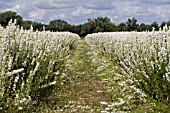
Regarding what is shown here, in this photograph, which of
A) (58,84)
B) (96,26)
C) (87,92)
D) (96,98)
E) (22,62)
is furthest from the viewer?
(96,26)

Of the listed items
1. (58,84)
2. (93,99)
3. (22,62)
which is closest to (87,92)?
(58,84)

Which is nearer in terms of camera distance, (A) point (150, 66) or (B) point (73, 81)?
(A) point (150, 66)

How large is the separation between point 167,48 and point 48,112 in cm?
358

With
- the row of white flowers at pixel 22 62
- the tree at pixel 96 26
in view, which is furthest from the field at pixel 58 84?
the tree at pixel 96 26

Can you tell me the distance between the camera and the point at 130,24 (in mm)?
79062

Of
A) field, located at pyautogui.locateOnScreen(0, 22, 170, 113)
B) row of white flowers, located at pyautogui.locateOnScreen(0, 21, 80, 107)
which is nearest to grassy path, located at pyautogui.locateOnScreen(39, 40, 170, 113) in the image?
field, located at pyautogui.locateOnScreen(0, 22, 170, 113)

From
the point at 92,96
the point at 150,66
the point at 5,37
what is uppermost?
the point at 5,37

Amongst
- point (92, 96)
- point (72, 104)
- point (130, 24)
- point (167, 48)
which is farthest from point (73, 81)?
point (130, 24)

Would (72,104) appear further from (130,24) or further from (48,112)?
(130,24)

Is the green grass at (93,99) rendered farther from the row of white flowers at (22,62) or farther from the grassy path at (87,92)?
the row of white flowers at (22,62)

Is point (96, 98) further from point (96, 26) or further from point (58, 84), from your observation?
point (96, 26)

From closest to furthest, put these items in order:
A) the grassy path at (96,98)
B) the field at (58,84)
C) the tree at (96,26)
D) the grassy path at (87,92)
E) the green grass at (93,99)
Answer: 1. the field at (58,84)
2. the green grass at (93,99)
3. the grassy path at (96,98)
4. the grassy path at (87,92)
5. the tree at (96,26)

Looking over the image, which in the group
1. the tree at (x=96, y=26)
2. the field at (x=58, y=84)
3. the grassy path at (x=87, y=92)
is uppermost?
the tree at (x=96, y=26)

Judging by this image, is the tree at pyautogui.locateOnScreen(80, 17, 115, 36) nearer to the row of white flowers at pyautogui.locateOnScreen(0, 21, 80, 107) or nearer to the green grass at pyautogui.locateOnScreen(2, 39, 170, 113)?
the green grass at pyautogui.locateOnScreen(2, 39, 170, 113)
